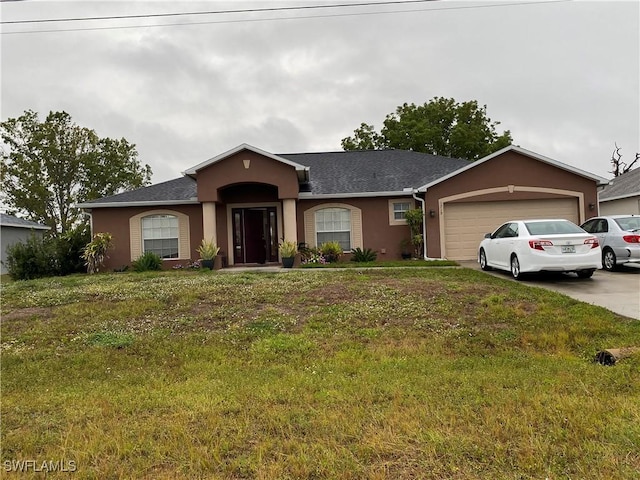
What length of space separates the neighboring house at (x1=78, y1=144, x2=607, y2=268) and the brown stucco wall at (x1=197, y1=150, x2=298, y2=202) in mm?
35

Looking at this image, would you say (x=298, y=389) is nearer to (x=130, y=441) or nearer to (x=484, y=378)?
(x=130, y=441)

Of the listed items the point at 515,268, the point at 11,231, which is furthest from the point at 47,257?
the point at 515,268

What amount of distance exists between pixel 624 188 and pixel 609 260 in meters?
14.0

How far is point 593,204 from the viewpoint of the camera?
15.0m

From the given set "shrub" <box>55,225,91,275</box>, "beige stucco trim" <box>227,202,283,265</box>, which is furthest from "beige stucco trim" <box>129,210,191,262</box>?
"shrub" <box>55,225,91,275</box>

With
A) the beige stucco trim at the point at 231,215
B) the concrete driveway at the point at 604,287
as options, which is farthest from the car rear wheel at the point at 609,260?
the beige stucco trim at the point at 231,215

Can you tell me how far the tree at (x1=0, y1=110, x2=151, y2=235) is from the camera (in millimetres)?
30547

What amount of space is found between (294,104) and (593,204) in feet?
40.3

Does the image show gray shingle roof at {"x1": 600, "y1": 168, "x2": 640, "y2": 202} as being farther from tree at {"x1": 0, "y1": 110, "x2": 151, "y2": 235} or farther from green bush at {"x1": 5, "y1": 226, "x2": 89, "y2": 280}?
tree at {"x1": 0, "y1": 110, "x2": 151, "y2": 235}

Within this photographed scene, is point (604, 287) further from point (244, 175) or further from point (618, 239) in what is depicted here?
point (244, 175)

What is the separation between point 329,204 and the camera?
16.9 metres

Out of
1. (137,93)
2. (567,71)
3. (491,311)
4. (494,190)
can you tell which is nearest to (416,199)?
(494,190)

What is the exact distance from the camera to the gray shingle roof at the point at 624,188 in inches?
851

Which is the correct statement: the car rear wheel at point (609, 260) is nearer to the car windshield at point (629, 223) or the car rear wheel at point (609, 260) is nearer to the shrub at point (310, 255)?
the car windshield at point (629, 223)
